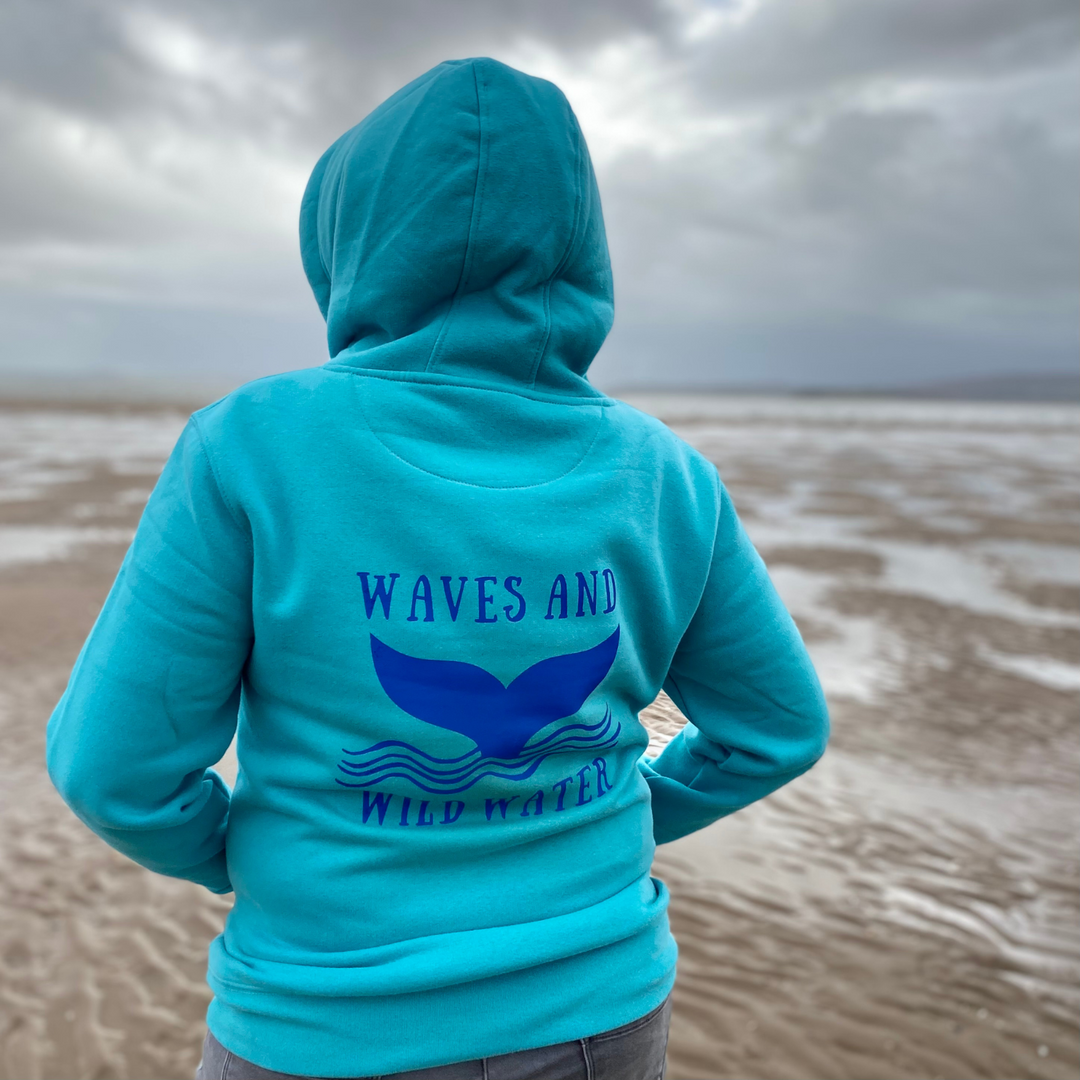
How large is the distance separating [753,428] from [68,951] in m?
34.7

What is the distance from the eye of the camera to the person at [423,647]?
93 cm

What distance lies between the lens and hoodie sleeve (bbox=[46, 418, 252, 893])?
2.99 feet

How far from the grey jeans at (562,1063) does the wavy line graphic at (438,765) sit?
0.30 meters

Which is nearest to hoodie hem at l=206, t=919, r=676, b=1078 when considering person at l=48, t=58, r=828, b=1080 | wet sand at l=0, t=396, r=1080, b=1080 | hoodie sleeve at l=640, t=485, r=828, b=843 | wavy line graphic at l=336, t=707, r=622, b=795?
person at l=48, t=58, r=828, b=1080

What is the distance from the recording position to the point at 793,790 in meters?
4.43

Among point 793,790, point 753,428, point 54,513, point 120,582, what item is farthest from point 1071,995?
point 753,428

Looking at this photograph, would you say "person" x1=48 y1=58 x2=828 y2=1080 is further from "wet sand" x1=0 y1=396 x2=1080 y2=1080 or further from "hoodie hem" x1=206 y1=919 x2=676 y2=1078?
"wet sand" x1=0 y1=396 x2=1080 y2=1080

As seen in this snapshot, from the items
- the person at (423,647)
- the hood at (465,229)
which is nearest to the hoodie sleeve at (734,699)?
the person at (423,647)

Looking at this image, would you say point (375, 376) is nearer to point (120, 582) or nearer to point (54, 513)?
point (120, 582)

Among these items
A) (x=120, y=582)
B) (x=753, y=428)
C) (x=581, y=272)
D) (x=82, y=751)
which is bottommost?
(x=753, y=428)

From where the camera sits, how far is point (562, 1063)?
993 millimetres

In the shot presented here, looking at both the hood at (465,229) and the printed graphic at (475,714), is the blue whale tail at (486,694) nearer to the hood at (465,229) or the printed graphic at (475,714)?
the printed graphic at (475,714)

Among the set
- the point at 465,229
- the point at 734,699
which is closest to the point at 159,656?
the point at 465,229

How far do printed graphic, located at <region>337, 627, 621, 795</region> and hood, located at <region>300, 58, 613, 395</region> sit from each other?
Answer: 327 mm
